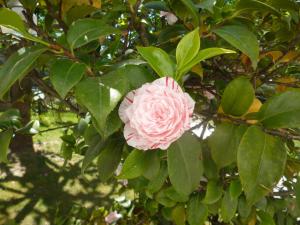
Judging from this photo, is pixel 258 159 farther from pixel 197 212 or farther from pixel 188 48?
pixel 197 212

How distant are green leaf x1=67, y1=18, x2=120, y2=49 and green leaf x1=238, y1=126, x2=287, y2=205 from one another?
0.34 metres

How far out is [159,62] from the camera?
653mm

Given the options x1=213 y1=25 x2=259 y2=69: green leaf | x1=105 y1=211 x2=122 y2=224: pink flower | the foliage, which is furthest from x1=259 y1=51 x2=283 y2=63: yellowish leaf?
x1=105 y1=211 x2=122 y2=224: pink flower

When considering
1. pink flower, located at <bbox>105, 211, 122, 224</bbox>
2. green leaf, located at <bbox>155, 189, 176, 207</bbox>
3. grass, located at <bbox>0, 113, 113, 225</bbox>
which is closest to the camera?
green leaf, located at <bbox>155, 189, 176, 207</bbox>

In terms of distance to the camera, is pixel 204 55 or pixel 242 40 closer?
pixel 204 55

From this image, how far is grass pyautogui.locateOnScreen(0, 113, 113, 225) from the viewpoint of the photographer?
9.93ft

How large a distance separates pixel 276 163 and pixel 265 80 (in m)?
0.48

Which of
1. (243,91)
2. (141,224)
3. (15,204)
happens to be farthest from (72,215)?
(243,91)

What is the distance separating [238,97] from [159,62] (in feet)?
0.72

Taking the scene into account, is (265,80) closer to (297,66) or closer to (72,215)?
(297,66)

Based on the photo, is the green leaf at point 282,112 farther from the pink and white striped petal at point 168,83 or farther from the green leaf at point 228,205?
the green leaf at point 228,205

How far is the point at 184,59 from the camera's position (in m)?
0.63

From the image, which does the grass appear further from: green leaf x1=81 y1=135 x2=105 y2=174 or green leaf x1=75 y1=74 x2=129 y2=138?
green leaf x1=75 y1=74 x2=129 y2=138

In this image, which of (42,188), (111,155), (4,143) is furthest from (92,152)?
(42,188)
